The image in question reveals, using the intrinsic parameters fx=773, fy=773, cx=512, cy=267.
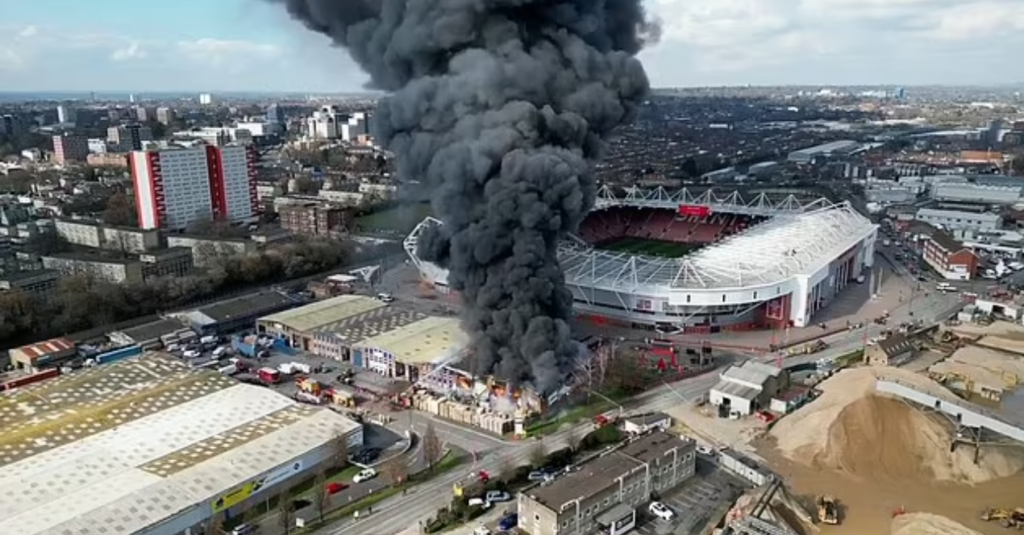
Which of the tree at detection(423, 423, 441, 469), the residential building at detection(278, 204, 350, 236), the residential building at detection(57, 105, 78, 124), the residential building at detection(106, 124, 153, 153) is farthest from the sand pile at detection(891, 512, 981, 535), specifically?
the residential building at detection(57, 105, 78, 124)

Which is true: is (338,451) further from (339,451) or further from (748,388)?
(748,388)

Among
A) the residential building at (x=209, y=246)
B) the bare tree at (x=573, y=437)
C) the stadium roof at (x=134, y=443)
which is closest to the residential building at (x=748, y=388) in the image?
the bare tree at (x=573, y=437)

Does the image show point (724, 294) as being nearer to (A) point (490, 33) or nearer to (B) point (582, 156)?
(B) point (582, 156)

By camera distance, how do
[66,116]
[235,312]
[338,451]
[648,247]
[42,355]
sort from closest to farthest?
[338,451] < [42,355] < [235,312] < [648,247] < [66,116]

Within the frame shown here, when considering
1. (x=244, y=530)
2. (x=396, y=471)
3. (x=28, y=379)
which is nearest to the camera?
(x=244, y=530)

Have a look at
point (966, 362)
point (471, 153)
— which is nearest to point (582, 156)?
point (471, 153)

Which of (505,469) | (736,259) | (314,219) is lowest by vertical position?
(505,469)

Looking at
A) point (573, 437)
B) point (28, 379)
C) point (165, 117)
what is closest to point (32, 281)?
point (28, 379)

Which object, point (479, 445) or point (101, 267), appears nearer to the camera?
point (479, 445)
